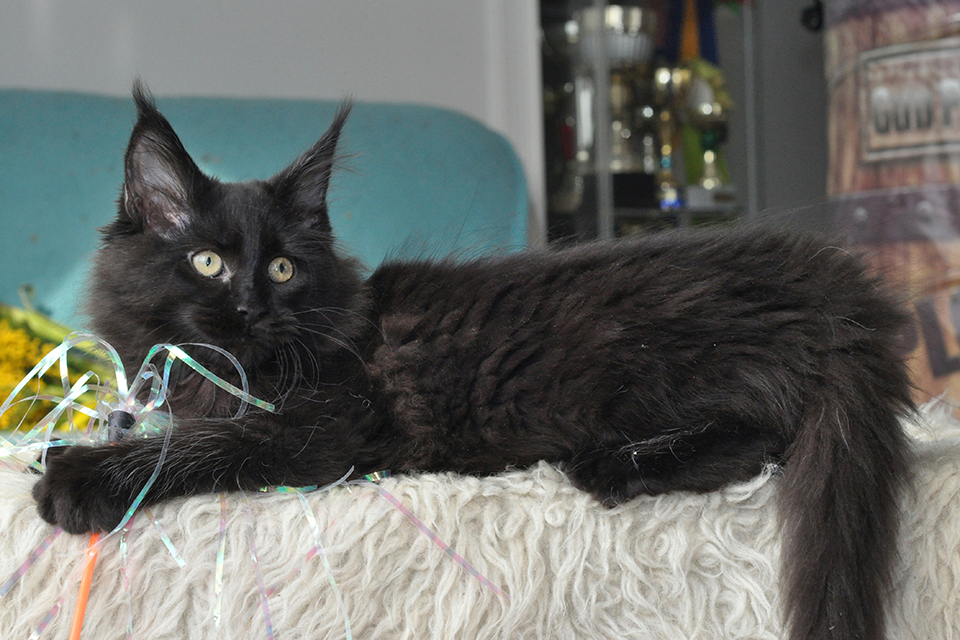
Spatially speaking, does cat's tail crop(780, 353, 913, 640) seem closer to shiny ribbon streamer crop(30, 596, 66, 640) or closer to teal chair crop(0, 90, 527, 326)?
shiny ribbon streamer crop(30, 596, 66, 640)

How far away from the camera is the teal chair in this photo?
1.99m

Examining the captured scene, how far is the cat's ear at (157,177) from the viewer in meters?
0.83

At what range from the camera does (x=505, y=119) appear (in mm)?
2688

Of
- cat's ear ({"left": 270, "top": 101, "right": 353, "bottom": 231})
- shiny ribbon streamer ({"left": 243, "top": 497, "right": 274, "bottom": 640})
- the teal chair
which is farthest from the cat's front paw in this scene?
the teal chair

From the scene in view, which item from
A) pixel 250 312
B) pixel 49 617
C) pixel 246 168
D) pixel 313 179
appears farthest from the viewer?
pixel 246 168

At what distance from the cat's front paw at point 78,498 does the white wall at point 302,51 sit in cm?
190

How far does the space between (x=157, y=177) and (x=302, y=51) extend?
1755 millimetres

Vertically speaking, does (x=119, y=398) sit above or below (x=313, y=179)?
below

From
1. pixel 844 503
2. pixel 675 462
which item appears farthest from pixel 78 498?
pixel 844 503

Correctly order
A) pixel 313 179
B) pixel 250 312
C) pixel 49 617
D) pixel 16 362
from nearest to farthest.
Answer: pixel 49 617 < pixel 250 312 < pixel 313 179 < pixel 16 362

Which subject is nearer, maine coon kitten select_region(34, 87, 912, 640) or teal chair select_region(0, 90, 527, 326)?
maine coon kitten select_region(34, 87, 912, 640)

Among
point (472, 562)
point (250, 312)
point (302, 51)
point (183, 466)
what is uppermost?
point (302, 51)

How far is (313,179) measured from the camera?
3.17ft

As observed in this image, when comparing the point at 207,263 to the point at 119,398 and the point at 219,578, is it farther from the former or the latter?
the point at 219,578
